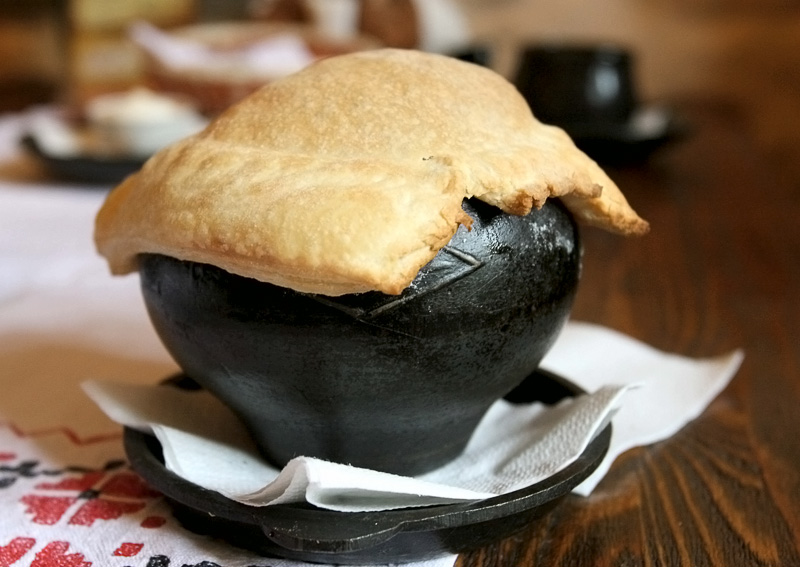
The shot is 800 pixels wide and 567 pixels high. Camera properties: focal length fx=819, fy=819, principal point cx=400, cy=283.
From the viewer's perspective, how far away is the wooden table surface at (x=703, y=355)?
0.60 meters

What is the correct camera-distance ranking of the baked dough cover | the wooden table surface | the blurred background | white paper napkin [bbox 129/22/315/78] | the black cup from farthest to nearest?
the blurred background → white paper napkin [bbox 129/22/315/78] → the black cup → the wooden table surface → the baked dough cover

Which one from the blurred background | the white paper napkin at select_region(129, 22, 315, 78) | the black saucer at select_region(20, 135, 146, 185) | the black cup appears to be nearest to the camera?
the black saucer at select_region(20, 135, 146, 185)

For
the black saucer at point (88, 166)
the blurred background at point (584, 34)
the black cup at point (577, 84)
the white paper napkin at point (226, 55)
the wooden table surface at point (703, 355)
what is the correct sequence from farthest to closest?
the blurred background at point (584, 34)
the white paper napkin at point (226, 55)
the black cup at point (577, 84)
the black saucer at point (88, 166)
the wooden table surface at point (703, 355)

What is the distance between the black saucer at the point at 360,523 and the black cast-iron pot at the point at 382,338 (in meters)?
0.07

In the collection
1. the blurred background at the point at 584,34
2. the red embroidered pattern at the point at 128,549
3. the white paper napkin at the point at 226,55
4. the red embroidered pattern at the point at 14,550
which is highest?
the white paper napkin at the point at 226,55

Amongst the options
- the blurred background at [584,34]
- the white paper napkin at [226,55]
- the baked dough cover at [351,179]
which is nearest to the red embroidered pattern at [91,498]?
the baked dough cover at [351,179]

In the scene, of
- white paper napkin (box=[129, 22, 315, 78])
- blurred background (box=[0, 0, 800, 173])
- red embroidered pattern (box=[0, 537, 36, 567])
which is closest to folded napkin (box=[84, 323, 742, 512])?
red embroidered pattern (box=[0, 537, 36, 567])

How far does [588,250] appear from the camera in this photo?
4.58 ft

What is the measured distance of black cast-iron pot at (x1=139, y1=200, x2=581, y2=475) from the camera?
0.54 metres

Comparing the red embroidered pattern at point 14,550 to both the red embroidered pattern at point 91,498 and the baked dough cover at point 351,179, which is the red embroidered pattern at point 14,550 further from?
the baked dough cover at point 351,179

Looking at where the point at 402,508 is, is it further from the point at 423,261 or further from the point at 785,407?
the point at 785,407

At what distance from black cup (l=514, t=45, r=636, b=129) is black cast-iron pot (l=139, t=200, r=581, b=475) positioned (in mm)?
1190

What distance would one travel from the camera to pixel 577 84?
1.75m

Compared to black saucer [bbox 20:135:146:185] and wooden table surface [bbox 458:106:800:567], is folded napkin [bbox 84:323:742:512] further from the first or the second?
black saucer [bbox 20:135:146:185]
